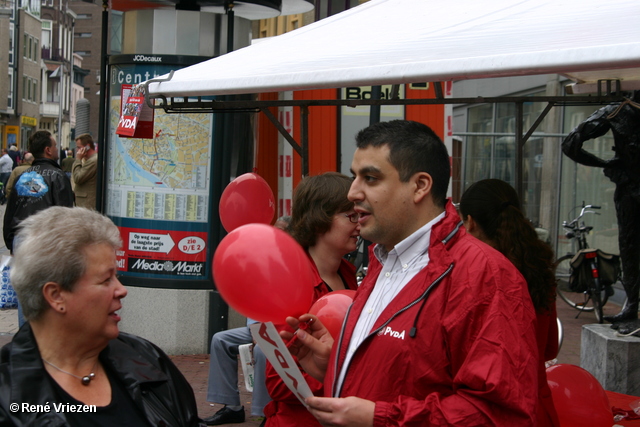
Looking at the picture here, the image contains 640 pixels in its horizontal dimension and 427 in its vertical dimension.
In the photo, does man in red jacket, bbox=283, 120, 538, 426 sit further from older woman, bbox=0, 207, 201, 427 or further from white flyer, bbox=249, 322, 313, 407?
older woman, bbox=0, 207, 201, 427

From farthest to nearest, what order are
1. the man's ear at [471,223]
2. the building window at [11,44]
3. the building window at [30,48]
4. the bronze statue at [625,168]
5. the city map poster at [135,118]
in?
the building window at [30,48] < the building window at [11,44] < the bronze statue at [625,168] < the city map poster at [135,118] < the man's ear at [471,223]

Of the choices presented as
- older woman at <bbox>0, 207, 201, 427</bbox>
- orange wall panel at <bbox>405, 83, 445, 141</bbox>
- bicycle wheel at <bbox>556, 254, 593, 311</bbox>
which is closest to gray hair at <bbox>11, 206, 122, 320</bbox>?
older woman at <bbox>0, 207, 201, 427</bbox>

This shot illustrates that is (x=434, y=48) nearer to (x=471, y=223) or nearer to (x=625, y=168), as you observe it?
(x=471, y=223)

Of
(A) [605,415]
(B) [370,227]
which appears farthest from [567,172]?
(B) [370,227]

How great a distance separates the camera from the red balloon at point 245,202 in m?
4.73

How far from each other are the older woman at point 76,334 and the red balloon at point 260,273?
0.37m

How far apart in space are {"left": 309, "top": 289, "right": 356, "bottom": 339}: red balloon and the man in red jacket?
223 millimetres

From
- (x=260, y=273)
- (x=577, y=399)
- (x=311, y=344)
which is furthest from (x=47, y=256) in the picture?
(x=577, y=399)

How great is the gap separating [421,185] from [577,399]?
7.17 ft

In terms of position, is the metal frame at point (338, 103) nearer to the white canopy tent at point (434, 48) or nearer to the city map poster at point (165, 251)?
the white canopy tent at point (434, 48)

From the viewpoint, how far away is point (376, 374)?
7.23ft

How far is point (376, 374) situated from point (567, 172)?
10458mm

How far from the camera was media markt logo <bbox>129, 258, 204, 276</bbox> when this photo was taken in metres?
7.46

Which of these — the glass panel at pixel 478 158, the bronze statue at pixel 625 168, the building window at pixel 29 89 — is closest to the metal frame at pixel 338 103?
the bronze statue at pixel 625 168
